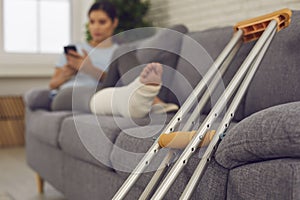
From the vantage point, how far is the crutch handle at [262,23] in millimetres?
1315

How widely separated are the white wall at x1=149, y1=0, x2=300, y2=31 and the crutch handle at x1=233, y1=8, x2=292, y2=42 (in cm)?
78

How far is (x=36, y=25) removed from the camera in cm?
434

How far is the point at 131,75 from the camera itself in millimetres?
1844

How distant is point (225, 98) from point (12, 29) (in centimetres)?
354

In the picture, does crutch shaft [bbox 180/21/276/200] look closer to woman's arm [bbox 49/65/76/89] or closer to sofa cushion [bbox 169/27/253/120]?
sofa cushion [bbox 169/27/253/120]

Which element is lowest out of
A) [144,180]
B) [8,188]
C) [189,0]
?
[8,188]

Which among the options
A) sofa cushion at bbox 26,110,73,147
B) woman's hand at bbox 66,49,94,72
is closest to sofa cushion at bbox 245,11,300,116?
sofa cushion at bbox 26,110,73,147

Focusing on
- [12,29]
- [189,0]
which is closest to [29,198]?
[189,0]

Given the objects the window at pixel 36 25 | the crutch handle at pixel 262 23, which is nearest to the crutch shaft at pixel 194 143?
the crutch handle at pixel 262 23

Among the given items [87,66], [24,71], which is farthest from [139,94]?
[24,71]

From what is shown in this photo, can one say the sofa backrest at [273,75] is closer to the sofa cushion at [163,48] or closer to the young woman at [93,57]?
the sofa cushion at [163,48]

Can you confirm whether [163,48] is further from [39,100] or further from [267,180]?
[267,180]

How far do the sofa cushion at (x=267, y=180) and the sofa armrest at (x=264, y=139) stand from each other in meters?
0.02

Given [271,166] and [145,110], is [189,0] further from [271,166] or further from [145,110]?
[271,166]
